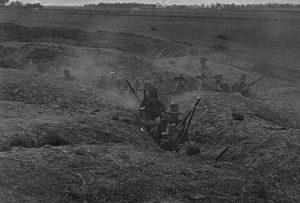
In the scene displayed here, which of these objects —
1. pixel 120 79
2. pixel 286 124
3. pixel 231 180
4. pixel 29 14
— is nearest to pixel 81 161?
pixel 231 180

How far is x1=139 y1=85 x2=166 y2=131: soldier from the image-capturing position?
12656mm

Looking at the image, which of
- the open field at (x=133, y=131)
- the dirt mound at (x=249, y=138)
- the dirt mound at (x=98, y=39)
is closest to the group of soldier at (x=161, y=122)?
the open field at (x=133, y=131)

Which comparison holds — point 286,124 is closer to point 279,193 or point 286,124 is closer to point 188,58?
point 279,193

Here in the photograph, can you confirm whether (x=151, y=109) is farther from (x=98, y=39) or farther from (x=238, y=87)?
(x=98, y=39)

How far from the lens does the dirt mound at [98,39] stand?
26531 millimetres

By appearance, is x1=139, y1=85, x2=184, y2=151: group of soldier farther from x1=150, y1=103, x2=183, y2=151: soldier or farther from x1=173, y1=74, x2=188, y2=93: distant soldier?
x1=173, y1=74, x2=188, y2=93: distant soldier

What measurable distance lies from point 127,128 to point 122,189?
4.23 m

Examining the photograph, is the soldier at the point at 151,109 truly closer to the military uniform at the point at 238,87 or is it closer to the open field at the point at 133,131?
the open field at the point at 133,131

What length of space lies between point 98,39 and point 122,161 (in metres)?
21.7

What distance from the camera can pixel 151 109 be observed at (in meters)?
12.7

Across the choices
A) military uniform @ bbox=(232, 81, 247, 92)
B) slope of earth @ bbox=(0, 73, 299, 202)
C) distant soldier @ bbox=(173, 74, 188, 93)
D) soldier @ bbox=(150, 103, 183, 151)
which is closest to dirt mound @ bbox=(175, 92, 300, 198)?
slope of earth @ bbox=(0, 73, 299, 202)

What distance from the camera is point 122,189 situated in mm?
7730

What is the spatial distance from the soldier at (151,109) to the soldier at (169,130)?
63 centimetres

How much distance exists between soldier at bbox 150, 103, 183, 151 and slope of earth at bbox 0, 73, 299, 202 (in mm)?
346
